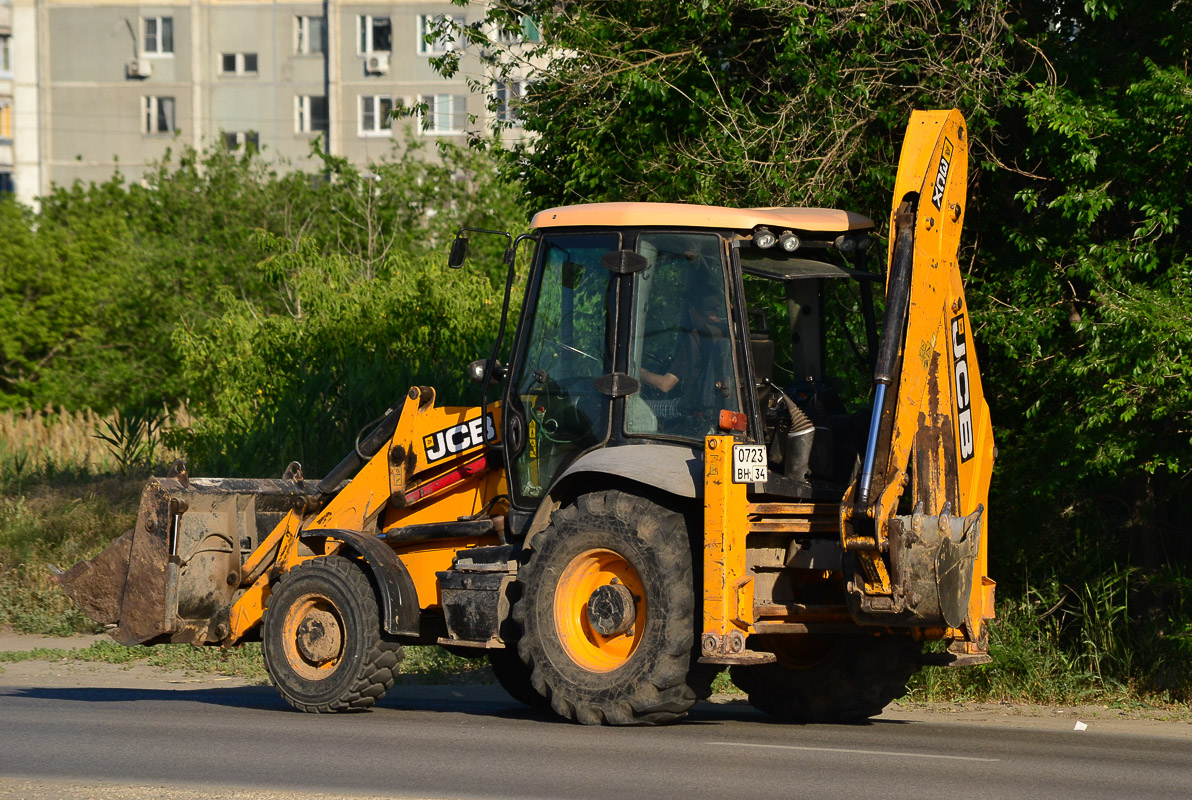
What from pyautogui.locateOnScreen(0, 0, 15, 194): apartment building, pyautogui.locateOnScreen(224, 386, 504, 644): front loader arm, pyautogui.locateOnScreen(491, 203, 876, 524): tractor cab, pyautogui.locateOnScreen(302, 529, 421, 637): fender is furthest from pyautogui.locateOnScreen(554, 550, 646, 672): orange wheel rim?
pyautogui.locateOnScreen(0, 0, 15, 194): apartment building

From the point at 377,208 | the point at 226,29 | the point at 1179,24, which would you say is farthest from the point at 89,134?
the point at 1179,24

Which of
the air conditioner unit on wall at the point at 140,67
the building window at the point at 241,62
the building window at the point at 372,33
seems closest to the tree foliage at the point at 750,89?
the building window at the point at 372,33

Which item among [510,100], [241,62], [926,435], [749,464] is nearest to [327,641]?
[749,464]

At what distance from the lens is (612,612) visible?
9109 millimetres

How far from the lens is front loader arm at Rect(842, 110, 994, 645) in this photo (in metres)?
8.41

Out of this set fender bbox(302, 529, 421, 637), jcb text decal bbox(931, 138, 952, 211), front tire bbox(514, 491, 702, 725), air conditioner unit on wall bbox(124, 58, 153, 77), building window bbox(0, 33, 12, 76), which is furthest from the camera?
building window bbox(0, 33, 12, 76)

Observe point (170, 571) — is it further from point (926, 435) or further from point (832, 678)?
point (926, 435)

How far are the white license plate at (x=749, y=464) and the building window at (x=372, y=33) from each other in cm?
6046

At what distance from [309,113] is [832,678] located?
202 feet

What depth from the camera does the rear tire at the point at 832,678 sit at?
9.87m

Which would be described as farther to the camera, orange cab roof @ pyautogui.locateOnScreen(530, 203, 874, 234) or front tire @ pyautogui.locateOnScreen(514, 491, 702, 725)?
orange cab roof @ pyautogui.locateOnScreen(530, 203, 874, 234)

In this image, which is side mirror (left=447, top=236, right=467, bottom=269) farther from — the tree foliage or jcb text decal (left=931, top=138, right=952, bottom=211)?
the tree foliage

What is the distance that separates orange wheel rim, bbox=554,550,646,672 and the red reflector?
3.17 ft

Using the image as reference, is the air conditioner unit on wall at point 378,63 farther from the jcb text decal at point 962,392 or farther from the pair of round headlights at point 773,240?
the jcb text decal at point 962,392
